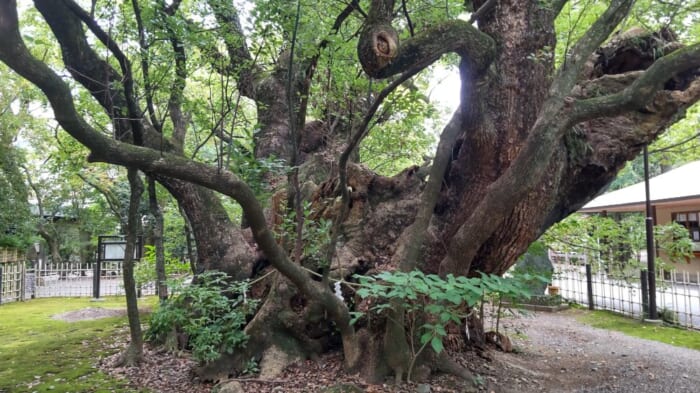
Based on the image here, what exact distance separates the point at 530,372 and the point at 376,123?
351cm

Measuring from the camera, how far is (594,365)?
216 inches

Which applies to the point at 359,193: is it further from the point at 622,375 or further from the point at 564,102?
the point at 622,375

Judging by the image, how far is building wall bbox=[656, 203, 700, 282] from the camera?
1276cm

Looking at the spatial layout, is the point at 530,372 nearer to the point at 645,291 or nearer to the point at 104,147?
the point at 645,291

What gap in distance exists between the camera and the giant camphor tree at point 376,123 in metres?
3.55

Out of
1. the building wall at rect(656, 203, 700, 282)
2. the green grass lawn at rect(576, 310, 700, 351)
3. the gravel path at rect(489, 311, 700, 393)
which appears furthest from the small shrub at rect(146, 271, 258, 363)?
the building wall at rect(656, 203, 700, 282)

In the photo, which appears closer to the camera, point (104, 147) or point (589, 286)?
point (104, 147)

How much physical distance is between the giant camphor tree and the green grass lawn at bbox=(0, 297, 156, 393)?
1.72m

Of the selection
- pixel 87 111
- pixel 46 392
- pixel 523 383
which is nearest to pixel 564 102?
pixel 523 383

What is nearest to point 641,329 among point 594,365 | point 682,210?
point 594,365

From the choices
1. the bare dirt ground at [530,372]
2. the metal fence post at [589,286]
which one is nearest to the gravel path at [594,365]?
the bare dirt ground at [530,372]

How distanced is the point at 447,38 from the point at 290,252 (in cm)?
312

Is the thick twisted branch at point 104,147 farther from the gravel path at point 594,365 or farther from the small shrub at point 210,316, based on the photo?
the gravel path at point 594,365

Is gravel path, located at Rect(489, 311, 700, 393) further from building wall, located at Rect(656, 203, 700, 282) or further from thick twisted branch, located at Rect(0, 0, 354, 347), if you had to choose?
building wall, located at Rect(656, 203, 700, 282)
